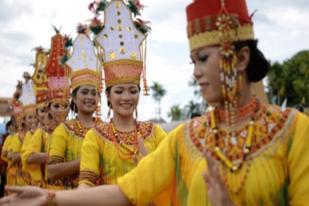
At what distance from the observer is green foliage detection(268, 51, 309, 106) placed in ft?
139

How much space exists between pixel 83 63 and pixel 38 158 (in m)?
1.51

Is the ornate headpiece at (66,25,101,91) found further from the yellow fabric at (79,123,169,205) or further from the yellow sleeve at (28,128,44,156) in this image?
the yellow fabric at (79,123,169,205)

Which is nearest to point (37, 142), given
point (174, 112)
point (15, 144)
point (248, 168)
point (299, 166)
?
point (15, 144)

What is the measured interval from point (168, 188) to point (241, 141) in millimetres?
515

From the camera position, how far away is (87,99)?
592 cm

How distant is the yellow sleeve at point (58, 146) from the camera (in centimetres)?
583

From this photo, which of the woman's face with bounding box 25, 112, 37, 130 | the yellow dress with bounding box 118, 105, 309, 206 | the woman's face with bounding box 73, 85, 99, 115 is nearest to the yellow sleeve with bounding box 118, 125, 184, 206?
the yellow dress with bounding box 118, 105, 309, 206

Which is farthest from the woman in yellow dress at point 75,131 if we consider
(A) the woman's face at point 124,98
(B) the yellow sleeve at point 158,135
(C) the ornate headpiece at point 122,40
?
(B) the yellow sleeve at point 158,135

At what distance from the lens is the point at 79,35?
6387 mm

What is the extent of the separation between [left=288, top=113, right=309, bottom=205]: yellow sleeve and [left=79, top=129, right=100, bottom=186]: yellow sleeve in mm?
2161

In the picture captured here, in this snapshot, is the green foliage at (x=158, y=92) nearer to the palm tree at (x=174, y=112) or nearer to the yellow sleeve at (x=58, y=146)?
the palm tree at (x=174, y=112)

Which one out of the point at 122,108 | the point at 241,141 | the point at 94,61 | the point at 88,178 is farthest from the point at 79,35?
the point at 241,141

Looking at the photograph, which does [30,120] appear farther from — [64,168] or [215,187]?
[215,187]

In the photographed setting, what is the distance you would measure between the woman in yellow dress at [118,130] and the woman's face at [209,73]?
6.44 feet
